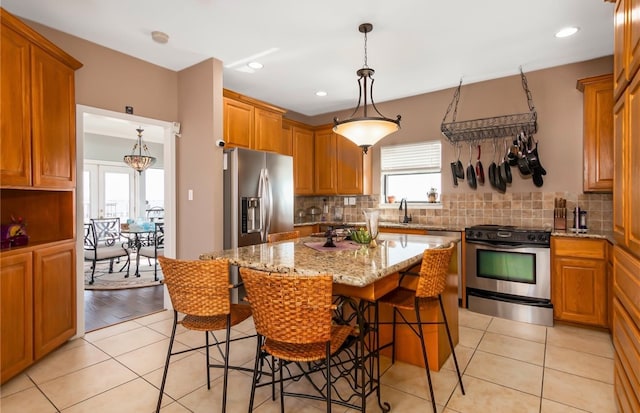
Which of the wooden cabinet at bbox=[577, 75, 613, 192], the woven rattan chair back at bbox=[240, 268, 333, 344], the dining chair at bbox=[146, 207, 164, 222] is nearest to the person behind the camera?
the woven rattan chair back at bbox=[240, 268, 333, 344]

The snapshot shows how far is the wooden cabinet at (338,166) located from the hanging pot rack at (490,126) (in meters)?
1.28

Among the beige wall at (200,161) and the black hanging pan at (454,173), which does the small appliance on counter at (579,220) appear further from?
the beige wall at (200,161)

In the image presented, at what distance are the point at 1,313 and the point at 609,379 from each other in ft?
13.5

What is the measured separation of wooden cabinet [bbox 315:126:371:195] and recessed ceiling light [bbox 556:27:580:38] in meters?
2.58

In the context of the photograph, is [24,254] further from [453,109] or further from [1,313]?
[453,109]

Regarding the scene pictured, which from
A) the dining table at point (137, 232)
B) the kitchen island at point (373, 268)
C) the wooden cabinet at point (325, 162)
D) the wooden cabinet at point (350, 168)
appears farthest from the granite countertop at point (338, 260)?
the dining table at point (137, 232)

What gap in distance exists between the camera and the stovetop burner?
3.29 meters

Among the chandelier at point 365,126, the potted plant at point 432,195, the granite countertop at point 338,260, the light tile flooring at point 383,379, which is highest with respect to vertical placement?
the chandelier at point 365,126

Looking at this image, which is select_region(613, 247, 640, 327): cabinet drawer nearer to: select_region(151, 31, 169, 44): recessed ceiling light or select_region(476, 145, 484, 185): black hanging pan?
select_region(476, 145, 484, 185): black hanging pan

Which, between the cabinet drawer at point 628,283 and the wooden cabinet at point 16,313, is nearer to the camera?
the cabinet drawer at point 628,283

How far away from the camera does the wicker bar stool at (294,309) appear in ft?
4.50

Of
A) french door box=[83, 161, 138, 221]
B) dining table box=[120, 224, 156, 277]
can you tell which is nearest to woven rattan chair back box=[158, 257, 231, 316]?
dining table box=[120, 224, 156, 277]

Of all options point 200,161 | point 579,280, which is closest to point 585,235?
point 579,280

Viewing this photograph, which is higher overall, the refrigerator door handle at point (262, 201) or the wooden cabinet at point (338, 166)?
the wooden cabinet at point (338, 166)
